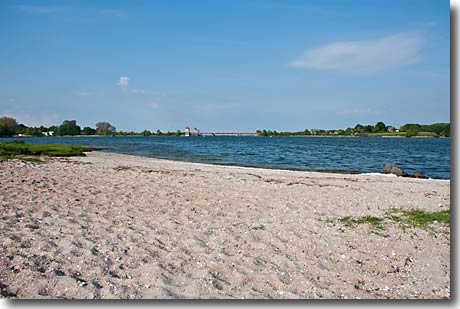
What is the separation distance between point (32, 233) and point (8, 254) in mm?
853

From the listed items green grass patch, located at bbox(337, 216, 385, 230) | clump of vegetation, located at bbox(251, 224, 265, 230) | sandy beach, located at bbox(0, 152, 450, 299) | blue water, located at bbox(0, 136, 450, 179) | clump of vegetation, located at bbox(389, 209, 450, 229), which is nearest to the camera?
sandy beach, located at bbox(0, 152, 450, 299)

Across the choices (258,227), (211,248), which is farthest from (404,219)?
(211,248)

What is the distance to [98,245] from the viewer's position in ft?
15.0

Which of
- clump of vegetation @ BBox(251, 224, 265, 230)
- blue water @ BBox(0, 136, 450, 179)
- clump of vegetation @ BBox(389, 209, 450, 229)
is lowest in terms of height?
blue water @ BBox(0, 136, 450, 179)

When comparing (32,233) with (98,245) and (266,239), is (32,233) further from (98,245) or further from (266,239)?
(266,239)

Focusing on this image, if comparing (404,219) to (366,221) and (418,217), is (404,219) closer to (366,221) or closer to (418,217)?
(418,217)

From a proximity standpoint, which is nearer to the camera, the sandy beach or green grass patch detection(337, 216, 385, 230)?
the sandy beach

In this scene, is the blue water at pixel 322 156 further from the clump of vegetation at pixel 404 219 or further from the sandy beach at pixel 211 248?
the sandy beach at pixel 211 248

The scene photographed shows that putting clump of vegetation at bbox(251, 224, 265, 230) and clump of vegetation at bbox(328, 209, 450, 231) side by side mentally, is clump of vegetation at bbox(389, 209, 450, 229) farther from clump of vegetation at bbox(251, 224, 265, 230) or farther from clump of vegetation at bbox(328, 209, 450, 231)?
clump of vegetation at bbox(251, 224, 265, 230)

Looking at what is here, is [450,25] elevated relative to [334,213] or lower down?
elevated

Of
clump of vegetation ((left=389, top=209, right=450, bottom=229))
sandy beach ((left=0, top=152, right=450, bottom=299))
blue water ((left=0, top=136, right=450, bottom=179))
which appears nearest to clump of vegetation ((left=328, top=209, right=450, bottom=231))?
clump of vegetation ((left=389, top=209, right=450, bottom=229))

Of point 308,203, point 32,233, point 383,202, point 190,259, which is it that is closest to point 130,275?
point 190,259

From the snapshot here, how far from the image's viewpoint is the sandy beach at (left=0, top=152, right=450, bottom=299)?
11.6ft

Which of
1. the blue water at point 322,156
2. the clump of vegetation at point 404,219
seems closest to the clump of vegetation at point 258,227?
the clump of vegetation at point 404,219
